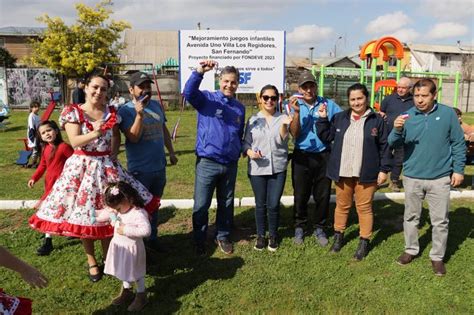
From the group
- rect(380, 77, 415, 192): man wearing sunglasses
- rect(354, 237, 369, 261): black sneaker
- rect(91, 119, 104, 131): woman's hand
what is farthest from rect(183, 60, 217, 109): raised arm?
rect(380, 77, 415, 192): man wearing sunglasses

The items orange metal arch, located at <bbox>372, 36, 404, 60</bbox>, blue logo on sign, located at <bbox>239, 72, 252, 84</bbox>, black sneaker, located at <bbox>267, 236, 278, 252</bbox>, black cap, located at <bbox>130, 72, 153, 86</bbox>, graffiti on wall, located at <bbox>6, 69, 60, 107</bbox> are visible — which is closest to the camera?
black cap, located at <bbox>130, 72, 153, 86</bbox>

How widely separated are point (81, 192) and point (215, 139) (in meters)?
1.35

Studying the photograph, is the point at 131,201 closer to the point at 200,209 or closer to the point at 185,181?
the point at 200,209

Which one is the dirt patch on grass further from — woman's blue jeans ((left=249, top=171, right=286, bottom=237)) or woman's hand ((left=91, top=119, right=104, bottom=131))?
woman's blue jeans ((left=249, top=171, right=286, bottom=237))

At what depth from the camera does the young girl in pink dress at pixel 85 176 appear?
3439 mm

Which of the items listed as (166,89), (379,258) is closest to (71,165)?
(379,258)

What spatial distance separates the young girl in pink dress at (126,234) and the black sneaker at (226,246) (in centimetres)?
123

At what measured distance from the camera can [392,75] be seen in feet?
62.4

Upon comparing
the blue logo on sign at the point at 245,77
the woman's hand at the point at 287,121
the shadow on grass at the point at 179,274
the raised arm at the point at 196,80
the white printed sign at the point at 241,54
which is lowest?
the shadow on grass at the point at 179,274

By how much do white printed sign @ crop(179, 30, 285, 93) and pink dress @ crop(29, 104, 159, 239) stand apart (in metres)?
3.77

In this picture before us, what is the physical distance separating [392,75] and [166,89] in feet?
40.9

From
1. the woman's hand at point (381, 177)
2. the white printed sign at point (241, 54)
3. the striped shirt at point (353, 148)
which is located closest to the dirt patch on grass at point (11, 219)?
the white printed sign at point (241, 54)

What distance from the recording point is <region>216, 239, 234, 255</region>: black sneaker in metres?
4.47

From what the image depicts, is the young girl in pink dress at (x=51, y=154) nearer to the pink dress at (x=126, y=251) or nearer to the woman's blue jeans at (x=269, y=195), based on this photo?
the pink dress at (x=126, y=251)
